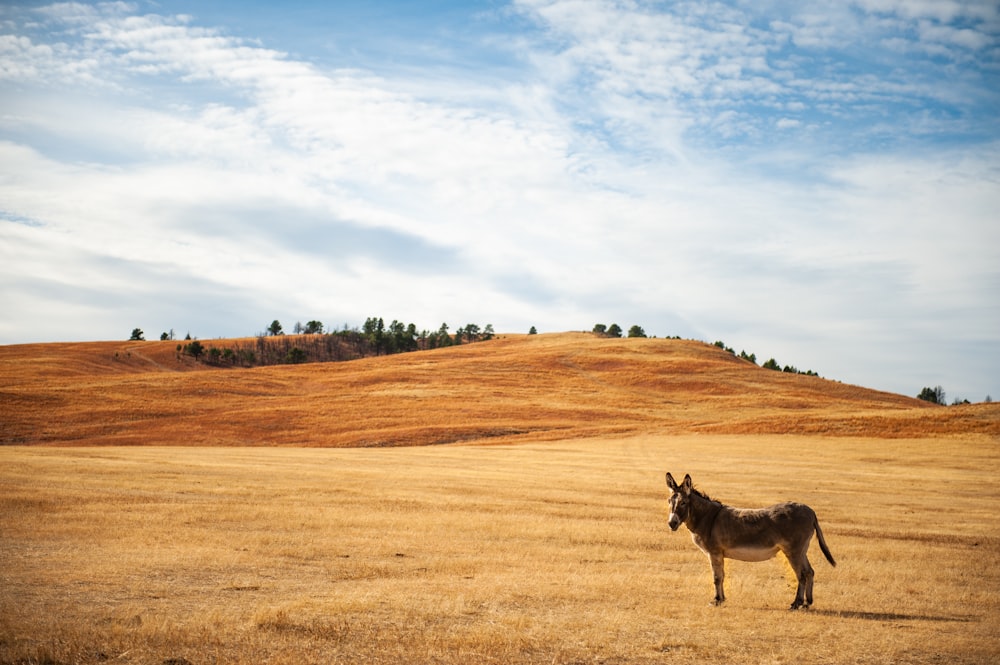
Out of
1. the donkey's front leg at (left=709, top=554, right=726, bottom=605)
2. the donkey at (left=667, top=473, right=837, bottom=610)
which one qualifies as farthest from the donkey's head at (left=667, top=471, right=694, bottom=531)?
the donkey's front leg at (left=709, top=554, right=726, bottom=605)

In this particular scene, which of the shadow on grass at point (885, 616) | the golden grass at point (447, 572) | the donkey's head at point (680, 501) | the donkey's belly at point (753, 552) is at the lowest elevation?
the golden grass at point (447, 572)

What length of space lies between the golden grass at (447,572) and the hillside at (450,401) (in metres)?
35.7

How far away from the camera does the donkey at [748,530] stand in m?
14.8

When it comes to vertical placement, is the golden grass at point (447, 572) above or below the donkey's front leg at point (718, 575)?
below

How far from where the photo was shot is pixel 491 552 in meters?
21.1

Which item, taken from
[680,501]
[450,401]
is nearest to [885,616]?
[680,501]

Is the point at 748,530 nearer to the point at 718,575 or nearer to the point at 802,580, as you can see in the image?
the point at 718,575

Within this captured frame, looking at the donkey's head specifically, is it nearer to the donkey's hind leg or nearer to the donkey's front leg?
the donkey's front leg

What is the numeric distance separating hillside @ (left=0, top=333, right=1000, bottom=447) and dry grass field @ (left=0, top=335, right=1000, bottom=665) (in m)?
2.15

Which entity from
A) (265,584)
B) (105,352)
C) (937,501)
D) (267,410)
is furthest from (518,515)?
(105,352)

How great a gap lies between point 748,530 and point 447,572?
24.3 ft

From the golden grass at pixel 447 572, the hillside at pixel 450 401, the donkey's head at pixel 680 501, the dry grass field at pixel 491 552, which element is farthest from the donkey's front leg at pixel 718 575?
the hillside at pixel 450 401

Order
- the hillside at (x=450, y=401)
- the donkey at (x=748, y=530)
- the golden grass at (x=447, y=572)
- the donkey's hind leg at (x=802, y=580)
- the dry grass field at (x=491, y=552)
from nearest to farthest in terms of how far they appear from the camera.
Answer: the golden grass at (x=447, y=572) < the dry grass field at (x=491, y=552) < the donkey at (x=748, y=530) < the donkey's hind leg at (x=802, y=580) < the hillside at (x=450, y=401)

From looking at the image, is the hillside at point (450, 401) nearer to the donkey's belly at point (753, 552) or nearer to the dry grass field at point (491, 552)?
the dry grass field at point (491, 552)
